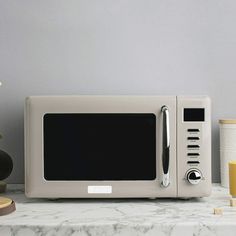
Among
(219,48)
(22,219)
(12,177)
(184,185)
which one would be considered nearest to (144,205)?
(184,185)

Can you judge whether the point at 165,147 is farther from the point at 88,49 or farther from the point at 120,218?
the point at 88,49

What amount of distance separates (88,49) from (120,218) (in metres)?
0.64

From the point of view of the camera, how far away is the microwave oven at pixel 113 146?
1.27 meters

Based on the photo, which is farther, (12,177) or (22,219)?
(12,177)

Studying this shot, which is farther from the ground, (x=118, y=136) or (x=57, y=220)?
(x=118, y=136)

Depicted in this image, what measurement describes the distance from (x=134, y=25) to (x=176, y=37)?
146 mm

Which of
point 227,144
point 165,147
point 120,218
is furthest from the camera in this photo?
point 227,144

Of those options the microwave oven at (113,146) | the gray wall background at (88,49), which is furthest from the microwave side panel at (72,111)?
the gray wall background at (88,49)

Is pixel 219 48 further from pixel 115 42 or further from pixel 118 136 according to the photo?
pixel 118 136

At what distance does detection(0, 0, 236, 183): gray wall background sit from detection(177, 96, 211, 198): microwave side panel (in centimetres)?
28

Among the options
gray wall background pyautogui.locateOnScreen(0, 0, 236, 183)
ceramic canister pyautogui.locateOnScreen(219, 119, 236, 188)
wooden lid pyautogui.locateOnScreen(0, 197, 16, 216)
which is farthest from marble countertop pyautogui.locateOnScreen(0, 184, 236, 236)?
gray wall background pyautogui.locateOnScreen(0, 0, 236, 183)

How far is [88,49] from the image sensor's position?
1544 millimetres

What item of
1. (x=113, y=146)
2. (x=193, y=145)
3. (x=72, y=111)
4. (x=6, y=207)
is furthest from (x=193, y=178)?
(x=6, y=207)

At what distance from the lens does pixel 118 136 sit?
1278 millimetres
